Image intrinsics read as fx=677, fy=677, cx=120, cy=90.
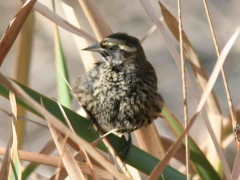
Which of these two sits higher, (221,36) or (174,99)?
(221,36)

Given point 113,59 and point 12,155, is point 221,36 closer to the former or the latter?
point 113,59

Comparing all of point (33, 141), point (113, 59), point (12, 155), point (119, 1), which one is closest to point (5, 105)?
point (33, 141)

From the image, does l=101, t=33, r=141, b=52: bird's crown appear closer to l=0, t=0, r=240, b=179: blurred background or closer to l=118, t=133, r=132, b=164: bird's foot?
l=118, t=133, r=132, b=164: bird's foot

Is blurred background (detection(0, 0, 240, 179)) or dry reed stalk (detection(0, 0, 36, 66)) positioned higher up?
dry reed stalk (detection(0, 0, 36, 66))

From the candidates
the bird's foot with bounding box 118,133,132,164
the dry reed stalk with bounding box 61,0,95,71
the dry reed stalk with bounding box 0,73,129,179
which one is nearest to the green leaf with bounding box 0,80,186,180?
the bird's foot with bounding box 118,133,132,164

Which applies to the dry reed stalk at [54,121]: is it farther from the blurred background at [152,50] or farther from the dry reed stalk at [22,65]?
the blurred background at [152,50]

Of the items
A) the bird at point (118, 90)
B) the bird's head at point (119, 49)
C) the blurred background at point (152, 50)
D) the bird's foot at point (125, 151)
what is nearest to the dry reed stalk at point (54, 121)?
the bird's foot at point (125, 151)

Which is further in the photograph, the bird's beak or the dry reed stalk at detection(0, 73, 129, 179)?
the bird's beak
